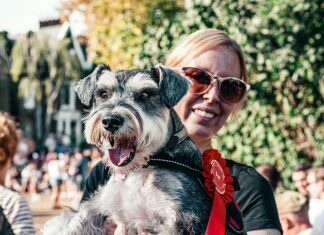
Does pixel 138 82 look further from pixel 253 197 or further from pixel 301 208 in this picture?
pixel 301 208

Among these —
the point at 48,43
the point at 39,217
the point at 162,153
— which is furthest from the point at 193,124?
the point at 48,43

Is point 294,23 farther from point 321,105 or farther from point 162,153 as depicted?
point 162,153

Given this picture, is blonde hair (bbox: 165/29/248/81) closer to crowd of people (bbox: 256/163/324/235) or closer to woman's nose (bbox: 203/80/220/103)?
woman's nose (bbox: 203/80/220/103)

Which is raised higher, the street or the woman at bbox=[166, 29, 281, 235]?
the woman at bbox=[166, 29, 281, 235]

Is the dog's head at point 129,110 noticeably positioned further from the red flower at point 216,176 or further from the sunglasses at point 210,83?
the sunglasses at point 210,83

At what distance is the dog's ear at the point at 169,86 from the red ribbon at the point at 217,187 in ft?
1.22

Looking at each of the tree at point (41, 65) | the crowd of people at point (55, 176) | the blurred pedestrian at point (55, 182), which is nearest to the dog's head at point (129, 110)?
the crowd of people at point (55, 176)

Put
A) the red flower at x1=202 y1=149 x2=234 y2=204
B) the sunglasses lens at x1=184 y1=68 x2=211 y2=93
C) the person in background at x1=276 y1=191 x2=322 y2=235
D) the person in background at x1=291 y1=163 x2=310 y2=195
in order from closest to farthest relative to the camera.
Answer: the red flower at x1=202 y1=149 x2=234 y2=204, the sunglasses lens at x1=184 y1=68 x2=211 y2=93, the person in background at x1=276 y1=191 x2=322 y2=235, the person in background at x1=291 y1=163 x2=310 y2=195

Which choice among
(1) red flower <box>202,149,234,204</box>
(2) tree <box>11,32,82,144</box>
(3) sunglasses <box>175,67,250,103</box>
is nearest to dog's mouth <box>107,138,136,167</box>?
(1) red flower <box>202,149,234,204</box>

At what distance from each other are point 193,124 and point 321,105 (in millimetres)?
6109

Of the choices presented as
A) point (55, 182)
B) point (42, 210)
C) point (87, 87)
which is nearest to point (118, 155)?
point (87, 87)

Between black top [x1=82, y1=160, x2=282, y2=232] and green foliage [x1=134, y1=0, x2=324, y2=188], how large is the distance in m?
5.77

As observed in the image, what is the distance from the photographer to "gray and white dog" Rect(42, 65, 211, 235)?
3414 mm

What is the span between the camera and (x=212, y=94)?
14.7ft
